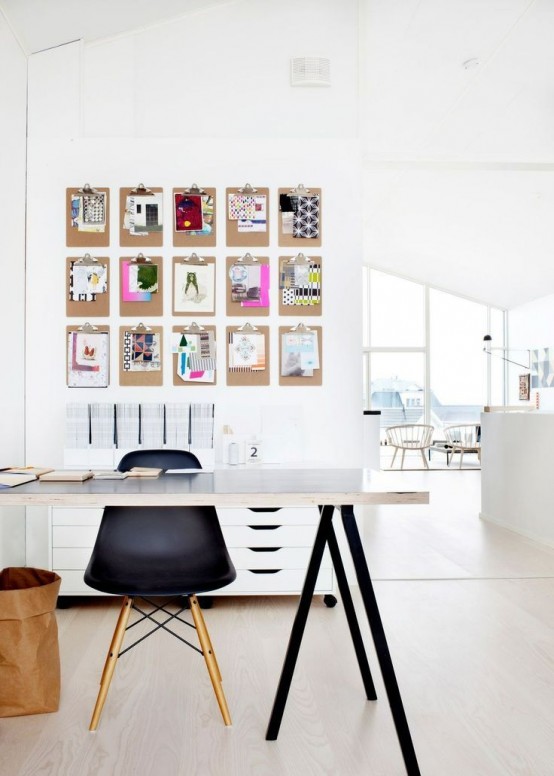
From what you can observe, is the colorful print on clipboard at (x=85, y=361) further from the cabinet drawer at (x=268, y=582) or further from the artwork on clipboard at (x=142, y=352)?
the cabinet drawer at (x=268, y=582)

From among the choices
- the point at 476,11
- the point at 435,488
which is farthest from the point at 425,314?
the point at 476,11

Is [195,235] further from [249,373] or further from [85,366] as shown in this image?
[85,366]

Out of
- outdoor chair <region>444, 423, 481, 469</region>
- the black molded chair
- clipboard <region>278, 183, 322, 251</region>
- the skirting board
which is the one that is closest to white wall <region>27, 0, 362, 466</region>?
clipboard <region>278, 183, 322, 251</region>

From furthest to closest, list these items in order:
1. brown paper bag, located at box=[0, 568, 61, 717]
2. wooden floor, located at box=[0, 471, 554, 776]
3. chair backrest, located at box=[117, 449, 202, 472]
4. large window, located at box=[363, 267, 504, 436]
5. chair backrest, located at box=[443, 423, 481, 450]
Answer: large window, located at box=[363, 267, 504, 436] < chair backrest, located at box=[443, 423, 481, 450] < chair backrest, located at box=[117, 449, 202, 472] < brown paper bag, located at box=[0, 568, 61, 717] < wooden floor, located at box=[0, 471, 554, 776]

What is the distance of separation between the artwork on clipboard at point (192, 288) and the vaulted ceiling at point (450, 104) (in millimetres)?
1268

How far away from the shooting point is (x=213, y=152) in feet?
11.7

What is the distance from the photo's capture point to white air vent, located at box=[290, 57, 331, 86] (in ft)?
11.7

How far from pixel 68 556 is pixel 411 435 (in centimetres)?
767

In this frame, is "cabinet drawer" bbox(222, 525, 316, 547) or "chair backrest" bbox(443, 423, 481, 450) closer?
"cabinet drawer" bbox(222, 525, 316, 547)

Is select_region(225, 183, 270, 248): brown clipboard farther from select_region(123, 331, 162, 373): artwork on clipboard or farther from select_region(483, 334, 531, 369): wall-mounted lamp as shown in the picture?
select_region(483, 334, 531, 369): wall-mounted lamp

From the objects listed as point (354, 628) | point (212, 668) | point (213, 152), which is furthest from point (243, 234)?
point (212, 668)

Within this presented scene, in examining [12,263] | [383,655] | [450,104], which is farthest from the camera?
[450,104]

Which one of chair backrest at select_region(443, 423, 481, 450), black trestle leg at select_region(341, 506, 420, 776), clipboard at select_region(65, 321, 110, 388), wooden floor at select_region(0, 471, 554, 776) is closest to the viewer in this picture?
black trestle leg at select_region(341, 506, 420, 776)

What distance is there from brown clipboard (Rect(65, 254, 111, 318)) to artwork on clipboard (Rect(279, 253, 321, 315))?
Answer: 993mm
